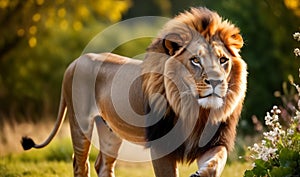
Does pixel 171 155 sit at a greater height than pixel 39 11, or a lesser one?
greater

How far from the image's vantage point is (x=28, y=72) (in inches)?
589

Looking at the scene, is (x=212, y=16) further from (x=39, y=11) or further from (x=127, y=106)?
(x=39, y=11)

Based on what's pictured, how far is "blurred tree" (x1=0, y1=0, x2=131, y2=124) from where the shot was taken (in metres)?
12.1

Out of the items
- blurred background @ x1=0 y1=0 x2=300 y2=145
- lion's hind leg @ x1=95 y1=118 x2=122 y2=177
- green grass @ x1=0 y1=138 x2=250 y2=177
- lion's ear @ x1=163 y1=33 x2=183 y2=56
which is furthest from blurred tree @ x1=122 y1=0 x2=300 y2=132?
A: lion's ear @ x1=163 y1=33 x2=183 y2=56

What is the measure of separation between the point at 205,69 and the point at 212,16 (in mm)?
553

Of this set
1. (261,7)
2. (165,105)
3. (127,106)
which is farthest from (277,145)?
(261,7)

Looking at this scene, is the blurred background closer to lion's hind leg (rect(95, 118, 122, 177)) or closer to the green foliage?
lion's hind leg (rect(95, 118, 122, 177))

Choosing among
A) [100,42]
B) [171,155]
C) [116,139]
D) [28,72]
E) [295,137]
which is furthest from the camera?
[100,42]

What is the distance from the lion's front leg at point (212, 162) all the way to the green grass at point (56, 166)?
228 cm

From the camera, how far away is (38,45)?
46.9ft

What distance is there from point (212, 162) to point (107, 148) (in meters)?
1.93

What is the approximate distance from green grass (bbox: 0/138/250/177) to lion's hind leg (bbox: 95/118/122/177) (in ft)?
2.47

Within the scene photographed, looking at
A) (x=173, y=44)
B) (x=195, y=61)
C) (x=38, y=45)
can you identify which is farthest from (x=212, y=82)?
(x=38, y=45)

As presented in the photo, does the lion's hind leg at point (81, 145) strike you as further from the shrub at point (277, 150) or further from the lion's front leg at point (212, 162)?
the shrub at point (277, 150)
